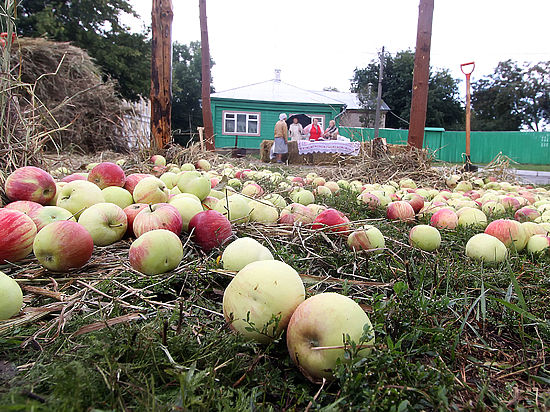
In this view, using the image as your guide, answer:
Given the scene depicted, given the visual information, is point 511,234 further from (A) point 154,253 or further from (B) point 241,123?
(B) point 241,123

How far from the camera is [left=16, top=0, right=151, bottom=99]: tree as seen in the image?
17.2 metres

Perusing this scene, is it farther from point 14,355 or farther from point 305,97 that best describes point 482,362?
point 305,97

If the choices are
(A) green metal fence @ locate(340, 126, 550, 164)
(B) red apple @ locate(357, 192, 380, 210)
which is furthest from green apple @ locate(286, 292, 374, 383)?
(A) green metal fence @ locate(340, 126, 550, 164)

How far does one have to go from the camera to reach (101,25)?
760 inches

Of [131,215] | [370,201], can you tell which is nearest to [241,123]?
[370,201]

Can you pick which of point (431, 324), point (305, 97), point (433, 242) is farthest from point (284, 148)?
point (305, 97)

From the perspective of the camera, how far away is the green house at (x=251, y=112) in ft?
84.7

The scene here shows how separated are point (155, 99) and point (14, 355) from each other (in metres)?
5.60

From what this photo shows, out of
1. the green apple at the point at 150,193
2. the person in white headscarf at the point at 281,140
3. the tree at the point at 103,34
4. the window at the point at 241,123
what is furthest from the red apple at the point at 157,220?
the window at the point at 241,123

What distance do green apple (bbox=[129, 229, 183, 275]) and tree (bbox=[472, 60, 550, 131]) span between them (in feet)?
156

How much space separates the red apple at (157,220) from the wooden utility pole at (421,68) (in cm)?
656

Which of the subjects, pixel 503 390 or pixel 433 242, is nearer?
pixel 503 390

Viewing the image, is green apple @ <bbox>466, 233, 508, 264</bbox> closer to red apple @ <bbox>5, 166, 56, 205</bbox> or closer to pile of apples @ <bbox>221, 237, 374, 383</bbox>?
pile of apples @ <bbox>221, 237, 374, 383</bbox>

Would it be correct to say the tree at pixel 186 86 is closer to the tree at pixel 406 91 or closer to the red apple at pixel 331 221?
the tree at pixel 406 91
